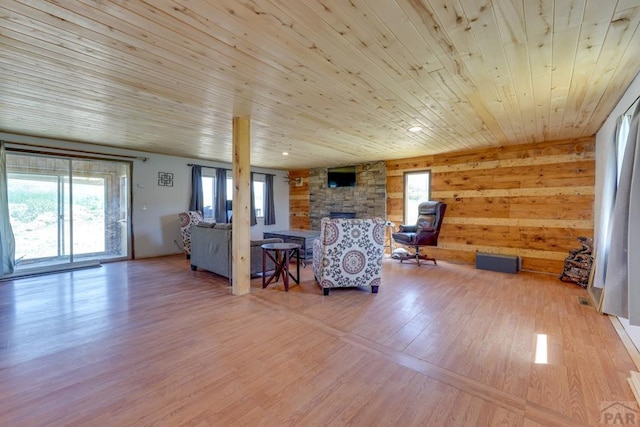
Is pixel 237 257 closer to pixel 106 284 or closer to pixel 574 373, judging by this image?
pixel 106 284

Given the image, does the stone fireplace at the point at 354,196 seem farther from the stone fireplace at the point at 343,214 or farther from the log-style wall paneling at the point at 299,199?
the log-style wall paneling at the point at 299,199

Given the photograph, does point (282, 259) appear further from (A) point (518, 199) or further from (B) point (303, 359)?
(A) point (518, 199)

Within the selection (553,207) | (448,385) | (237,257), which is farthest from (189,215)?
(553,207)

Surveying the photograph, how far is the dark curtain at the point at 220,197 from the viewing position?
24.3ft

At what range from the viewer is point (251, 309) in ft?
10.4

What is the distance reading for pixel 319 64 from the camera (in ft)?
7.47

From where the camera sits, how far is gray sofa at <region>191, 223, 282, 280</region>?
417 centimetres

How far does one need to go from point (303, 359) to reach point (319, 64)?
7.46 feet

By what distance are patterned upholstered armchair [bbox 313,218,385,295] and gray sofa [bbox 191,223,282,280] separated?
1164 mm

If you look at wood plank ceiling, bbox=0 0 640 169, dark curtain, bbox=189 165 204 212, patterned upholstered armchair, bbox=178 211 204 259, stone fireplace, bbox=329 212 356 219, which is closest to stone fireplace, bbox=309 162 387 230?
stone fireplace, bbox=329 212 356 219

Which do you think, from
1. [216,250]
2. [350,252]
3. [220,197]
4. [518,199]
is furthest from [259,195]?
[518,199]

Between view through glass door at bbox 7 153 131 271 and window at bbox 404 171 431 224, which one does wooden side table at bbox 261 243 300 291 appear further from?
view through glass door at bbox 7 153 131 271

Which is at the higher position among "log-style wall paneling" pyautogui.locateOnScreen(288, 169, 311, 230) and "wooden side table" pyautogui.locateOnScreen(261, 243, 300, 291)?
"log-style wall paneling" pyautogui.locateOnScreen(288, 169, 311, 230)

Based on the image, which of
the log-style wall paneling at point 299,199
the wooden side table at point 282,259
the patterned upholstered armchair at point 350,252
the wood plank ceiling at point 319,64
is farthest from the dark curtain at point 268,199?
the patterned upholstered armchair at point 350,252
